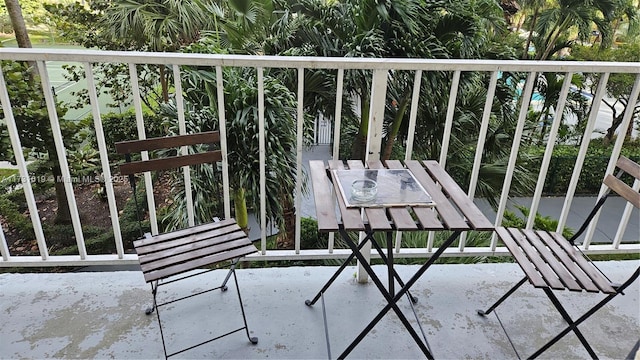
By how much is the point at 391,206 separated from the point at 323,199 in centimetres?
27

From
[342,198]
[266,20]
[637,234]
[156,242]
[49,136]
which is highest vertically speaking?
[266,20]

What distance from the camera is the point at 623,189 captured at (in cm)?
190

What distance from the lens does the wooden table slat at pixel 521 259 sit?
65.2 inches

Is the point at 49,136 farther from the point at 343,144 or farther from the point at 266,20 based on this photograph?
the point at 343,144

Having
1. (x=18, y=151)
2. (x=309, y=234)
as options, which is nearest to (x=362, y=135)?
(x=309, y=234)

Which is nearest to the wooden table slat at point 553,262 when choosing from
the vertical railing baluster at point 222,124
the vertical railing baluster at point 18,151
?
the vertical railing baluster at point 222,124

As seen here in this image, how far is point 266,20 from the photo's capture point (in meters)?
4.81

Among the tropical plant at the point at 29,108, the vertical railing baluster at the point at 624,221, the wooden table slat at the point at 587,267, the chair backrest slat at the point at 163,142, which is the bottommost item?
the tropical plant at the point at 29,108

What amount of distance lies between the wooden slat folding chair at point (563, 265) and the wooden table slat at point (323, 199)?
31.9 inches

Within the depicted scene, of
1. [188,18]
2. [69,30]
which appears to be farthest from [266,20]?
[69,30]

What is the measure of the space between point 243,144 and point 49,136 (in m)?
4.42

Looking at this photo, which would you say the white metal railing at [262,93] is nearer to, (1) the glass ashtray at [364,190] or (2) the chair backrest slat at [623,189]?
(2) the chair backrest slat at [623,189]

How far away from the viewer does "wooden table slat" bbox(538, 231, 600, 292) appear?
5.44 feet

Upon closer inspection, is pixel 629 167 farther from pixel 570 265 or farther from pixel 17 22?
pixel 17 22
